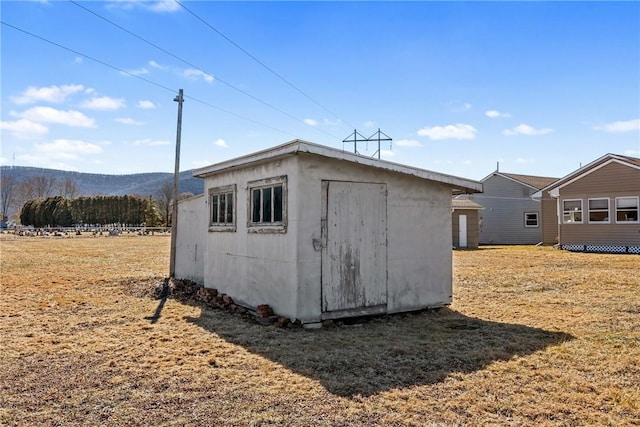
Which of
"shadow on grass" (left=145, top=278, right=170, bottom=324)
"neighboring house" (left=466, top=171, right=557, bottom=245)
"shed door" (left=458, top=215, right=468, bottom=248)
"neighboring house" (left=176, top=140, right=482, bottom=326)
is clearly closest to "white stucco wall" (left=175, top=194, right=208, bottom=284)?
"shadow on grass" (left=145, top=278, right=170, bottom=324)

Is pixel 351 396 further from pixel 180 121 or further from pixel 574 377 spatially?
pixel 180 121

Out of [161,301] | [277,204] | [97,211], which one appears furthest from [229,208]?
[97,211]

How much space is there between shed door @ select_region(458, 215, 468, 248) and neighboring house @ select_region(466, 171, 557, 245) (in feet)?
14.2

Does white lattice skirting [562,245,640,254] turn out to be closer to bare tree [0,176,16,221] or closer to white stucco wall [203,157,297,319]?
white stucco wall [203,157,297,319]

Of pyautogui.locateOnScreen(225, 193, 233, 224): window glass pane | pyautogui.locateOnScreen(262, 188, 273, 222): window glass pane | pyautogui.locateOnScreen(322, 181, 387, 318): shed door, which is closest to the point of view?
pyautogui.locateOnScreen(322, 181, 387, 318): shed door

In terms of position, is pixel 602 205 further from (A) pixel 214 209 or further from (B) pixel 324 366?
(B) pixel 324 366

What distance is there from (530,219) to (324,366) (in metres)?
27.1

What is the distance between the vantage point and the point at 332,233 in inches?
274

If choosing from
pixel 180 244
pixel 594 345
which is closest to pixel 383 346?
pixel 594 345

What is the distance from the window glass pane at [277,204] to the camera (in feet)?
23.1

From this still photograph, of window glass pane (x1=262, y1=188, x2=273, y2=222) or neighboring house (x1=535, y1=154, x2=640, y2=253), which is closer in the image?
window glass pane (x1=262, y1=188, x2=273, y2=222)

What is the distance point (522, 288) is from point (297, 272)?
20.0ft

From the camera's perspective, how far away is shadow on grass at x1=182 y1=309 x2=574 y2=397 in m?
4.58

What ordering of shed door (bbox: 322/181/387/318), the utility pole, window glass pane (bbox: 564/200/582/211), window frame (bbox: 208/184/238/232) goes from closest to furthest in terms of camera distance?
shed door (bbox: 322/181/387/318), window frame (bbox: 208/184/238/232), the utility pole, window glass pane (bbox: 564/200/582/211)
